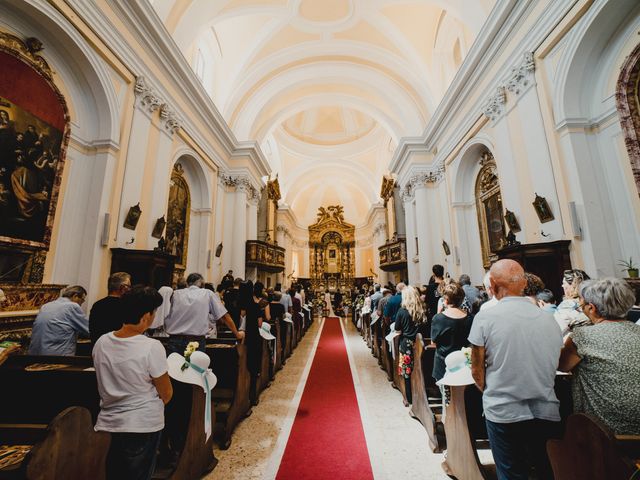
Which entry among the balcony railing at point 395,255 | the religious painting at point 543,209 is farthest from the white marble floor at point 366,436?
the balcony railing at point 395,255

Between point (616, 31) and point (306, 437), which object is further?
point (616, 31)

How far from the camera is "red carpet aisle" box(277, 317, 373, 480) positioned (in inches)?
99.0

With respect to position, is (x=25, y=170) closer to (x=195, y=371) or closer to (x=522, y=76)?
(x=195, y=371)

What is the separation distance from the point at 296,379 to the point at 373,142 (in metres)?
16.7

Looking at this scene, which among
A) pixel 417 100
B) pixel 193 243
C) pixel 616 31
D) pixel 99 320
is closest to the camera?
pixel 99 320

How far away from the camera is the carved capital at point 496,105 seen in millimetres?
→ 6000

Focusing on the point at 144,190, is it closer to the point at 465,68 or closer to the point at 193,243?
the point at 193,243

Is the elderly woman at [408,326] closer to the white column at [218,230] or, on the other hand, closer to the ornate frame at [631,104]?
the ornate frame at [631,104]

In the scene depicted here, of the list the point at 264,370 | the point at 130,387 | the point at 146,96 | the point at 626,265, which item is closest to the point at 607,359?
the point at 130,387

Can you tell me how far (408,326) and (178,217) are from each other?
6.38m

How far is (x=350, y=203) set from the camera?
24.5 metres

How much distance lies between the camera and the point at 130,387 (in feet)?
5.08

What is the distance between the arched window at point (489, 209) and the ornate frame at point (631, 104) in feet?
9.82

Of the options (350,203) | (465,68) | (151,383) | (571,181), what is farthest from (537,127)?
(350,203)
